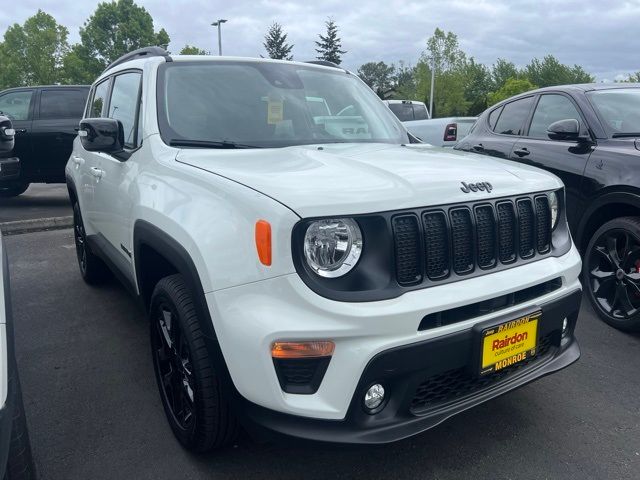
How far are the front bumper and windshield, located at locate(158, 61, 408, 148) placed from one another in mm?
1451

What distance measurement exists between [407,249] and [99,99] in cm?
340

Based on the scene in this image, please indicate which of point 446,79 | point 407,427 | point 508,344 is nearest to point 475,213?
point 508,344

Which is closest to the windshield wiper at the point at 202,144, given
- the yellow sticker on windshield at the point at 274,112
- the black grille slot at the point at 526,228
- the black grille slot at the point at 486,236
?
the yellow sticker on windshield at the point at 274,112

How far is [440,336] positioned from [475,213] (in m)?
0.54

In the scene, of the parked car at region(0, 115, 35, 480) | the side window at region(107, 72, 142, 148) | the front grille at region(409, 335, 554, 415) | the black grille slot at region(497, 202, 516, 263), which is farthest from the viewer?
the side window at region(107, 72, 142, 148)

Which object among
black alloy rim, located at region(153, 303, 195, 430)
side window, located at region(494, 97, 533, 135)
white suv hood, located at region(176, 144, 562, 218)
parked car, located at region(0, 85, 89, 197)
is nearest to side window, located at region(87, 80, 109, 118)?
white suv hood, located at region(176, 144, 562, 218)

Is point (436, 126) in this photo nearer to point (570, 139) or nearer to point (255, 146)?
point (570, 139)

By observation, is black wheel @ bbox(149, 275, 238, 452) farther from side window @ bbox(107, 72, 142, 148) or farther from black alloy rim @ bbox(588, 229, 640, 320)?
black alloy rim @ bbox(588, 229, 640, 320)

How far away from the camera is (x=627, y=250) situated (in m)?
3.79

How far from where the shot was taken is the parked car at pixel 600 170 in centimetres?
379

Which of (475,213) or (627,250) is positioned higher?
(475,213)

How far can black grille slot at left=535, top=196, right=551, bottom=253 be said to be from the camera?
251 cm

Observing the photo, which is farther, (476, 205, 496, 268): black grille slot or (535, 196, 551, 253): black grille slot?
(535, 196, 551, 253): black grille slot

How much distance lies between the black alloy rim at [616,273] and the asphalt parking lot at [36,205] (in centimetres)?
720
